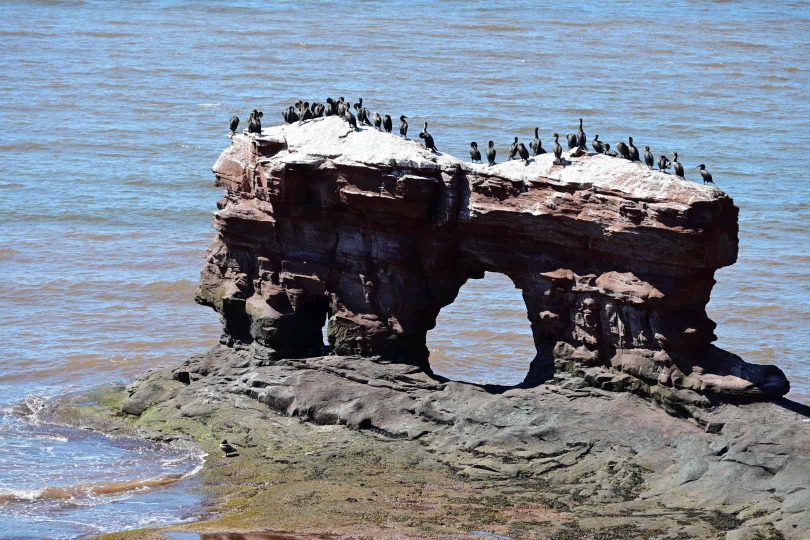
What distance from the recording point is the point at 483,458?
35562 millimetres

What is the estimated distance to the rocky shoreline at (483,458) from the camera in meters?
31.9

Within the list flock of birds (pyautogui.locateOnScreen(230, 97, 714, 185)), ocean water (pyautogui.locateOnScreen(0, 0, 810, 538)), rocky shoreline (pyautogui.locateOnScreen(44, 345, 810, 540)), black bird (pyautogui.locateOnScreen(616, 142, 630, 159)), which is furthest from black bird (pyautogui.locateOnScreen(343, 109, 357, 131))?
ocean water (pyautogui.locateOnScreen(0, 0, 810, 538))

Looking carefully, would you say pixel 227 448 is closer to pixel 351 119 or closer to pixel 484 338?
pixel 351 119

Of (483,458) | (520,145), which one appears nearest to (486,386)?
(483,458)

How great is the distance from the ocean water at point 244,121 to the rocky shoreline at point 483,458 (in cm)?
225

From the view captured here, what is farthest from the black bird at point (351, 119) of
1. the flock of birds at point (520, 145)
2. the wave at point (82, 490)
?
the wave at point (82, 490)

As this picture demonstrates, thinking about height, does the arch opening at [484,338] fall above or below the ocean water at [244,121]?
below

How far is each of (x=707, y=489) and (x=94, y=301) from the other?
122 ft

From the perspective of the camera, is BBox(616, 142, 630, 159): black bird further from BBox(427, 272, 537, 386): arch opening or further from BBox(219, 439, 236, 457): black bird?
BBox(427, 272, 537, 386): arch opening

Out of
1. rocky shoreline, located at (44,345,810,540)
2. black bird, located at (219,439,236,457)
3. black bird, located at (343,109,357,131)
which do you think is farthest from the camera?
black bird, located at (343,109,357,131)

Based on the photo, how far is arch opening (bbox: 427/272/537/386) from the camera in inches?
2105

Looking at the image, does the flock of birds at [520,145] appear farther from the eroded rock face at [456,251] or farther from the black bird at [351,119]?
the eroded rock face at [456,251]

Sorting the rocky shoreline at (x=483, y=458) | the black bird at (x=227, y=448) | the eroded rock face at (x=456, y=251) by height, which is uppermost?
the eroded rock face at (x=456, y=251)

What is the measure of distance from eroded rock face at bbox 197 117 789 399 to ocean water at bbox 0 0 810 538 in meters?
5.91
